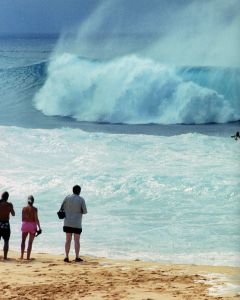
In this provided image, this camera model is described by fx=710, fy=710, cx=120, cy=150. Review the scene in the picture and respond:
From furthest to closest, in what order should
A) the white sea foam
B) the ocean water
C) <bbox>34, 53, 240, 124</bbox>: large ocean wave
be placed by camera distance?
<bbox>34, 53, 240, 124</bbox>: large ocean wave, the ocean water, the white sea foam

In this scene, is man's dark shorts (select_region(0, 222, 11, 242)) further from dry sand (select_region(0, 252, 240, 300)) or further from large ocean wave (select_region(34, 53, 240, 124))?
large ocean wave (select_region(34, 53, 240, 124))

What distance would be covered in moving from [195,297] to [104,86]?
24527mm

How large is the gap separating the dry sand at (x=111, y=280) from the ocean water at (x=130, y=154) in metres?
0.78

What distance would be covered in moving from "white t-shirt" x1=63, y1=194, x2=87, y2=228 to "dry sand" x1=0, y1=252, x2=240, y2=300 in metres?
0.48

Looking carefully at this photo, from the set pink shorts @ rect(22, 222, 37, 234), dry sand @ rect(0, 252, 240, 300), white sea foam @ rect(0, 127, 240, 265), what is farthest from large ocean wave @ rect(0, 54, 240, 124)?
dry sand @ rect(0, 252, 240, 300)

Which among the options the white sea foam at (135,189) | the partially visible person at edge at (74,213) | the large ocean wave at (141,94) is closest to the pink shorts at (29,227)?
the partially visible person at edge at (74,213)

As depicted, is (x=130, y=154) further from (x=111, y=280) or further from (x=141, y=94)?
(x=141, y=94)

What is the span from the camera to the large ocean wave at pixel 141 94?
27.4 m

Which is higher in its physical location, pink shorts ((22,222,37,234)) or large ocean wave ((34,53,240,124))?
large ocean wave ((34,53,240,124))

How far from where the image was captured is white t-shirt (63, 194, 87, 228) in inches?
342

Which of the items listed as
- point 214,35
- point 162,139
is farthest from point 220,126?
point 214,35

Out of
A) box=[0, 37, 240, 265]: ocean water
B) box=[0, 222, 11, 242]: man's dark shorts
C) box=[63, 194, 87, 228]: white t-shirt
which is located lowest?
box=[0, 222, 11, 242]: man's dark shorts

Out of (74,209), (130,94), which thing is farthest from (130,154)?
(130,94)

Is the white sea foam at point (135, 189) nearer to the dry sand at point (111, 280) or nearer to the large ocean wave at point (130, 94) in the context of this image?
the dry sand at point (111, 280)
